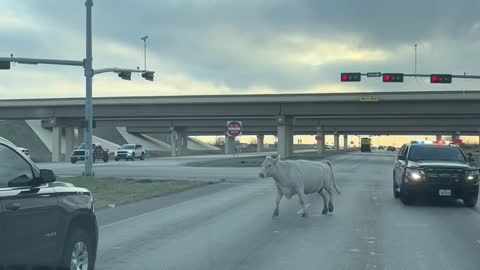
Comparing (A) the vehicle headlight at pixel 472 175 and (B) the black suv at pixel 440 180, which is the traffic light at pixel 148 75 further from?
(A) the vehicle headlight at pixel 472 175

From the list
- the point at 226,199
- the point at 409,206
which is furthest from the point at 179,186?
the point at 409,206

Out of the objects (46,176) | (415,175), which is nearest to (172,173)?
(415,175)

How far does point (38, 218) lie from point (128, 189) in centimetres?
1803

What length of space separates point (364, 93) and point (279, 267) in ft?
197

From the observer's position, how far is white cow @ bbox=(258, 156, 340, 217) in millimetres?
15539

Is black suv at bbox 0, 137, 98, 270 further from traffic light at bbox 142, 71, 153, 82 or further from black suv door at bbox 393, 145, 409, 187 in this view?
traffic light at bbox 142, 71, 153, 82

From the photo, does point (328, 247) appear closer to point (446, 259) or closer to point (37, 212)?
point (446, 259)

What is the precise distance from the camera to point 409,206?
18.4 meters

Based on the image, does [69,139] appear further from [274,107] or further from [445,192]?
[445,192]

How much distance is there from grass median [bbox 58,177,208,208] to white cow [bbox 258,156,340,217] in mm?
5572

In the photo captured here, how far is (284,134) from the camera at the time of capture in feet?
241

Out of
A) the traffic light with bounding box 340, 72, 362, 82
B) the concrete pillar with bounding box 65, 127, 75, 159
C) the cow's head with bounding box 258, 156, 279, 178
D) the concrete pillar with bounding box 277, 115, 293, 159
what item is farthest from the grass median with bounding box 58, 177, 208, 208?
the concrete pillar with bounding box 65, 127, 75, 159

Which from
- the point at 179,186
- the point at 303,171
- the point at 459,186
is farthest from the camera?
the point at 179,186

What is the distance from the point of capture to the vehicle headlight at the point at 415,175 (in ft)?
59.5
